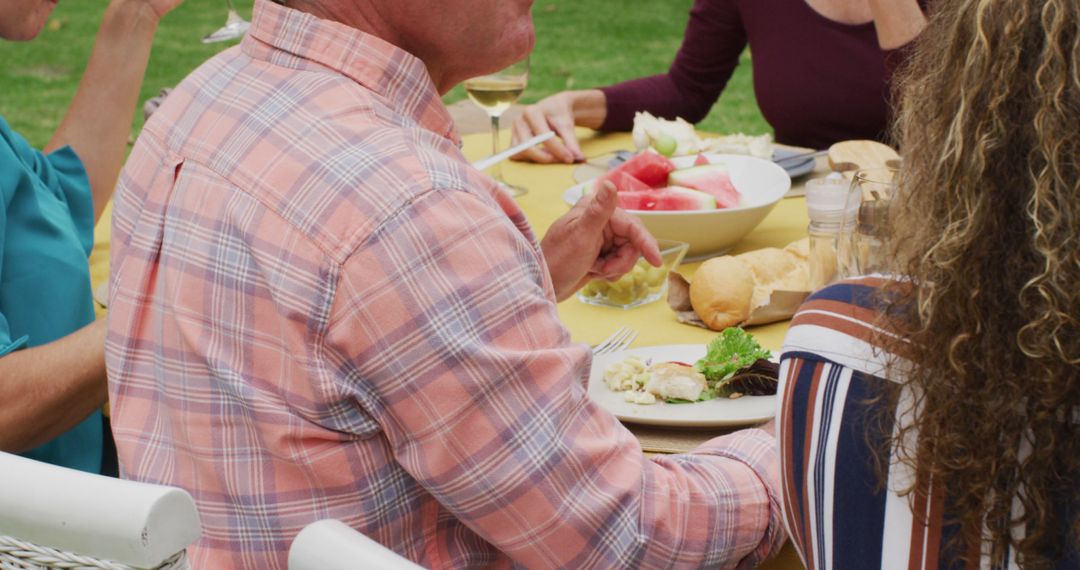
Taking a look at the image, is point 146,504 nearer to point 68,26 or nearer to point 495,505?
point 495,505

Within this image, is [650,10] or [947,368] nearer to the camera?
[947,368]

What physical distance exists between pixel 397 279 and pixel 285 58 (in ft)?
1.08

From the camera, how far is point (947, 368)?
96cm

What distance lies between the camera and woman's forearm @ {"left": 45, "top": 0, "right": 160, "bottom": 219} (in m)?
2.27

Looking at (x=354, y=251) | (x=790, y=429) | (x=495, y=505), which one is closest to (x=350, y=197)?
(x=354, y=251)

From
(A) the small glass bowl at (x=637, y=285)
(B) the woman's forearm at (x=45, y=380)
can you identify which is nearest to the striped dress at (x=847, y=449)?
(A) the small glass bowl at (x=637, y=285)

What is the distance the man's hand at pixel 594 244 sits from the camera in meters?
1.58

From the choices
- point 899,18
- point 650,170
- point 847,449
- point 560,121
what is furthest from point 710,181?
point 847,449

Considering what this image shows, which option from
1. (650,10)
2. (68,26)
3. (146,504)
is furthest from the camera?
(650,10)

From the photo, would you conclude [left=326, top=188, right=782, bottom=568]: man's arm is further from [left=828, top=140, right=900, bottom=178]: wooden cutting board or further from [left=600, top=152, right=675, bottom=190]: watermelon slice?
[left=828, top=140, right=900, bottom=178]: wooden cutting board

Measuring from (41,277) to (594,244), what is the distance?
78 cm

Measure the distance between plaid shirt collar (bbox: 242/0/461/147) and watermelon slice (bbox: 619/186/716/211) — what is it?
0.91 m

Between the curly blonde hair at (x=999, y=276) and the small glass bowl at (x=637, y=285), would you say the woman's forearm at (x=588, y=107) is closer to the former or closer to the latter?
the small glass bowl at (x=637, y=285)

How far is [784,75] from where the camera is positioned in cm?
346
